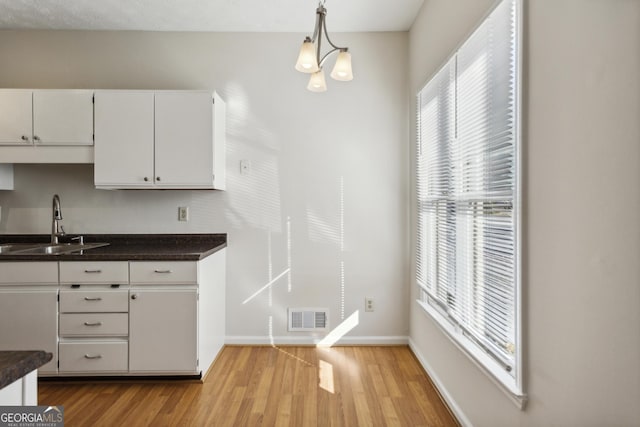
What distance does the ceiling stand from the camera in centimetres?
274

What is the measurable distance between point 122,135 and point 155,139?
0.24 meters

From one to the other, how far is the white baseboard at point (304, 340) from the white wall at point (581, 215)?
64.6 inches

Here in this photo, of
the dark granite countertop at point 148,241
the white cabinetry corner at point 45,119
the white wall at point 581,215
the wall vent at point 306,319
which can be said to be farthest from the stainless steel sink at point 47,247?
the white wall at point 581,215

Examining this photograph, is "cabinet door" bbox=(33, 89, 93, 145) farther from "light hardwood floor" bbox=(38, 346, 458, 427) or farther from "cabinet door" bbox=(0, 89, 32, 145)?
"light hardwood floor" bbox=(38, 346, 458, 427)

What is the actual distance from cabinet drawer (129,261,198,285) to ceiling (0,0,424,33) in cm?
186

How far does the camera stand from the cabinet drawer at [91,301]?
2.49 m

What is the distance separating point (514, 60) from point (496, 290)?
3.07ft

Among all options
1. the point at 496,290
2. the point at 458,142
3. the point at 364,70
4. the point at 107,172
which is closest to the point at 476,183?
the point at 458,142

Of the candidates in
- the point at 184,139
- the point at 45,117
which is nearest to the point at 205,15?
the point at 184,139

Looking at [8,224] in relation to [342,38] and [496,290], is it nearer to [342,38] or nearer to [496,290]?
[342,38]

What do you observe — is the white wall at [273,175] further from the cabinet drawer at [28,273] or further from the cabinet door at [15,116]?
the cabinet drawer at [28,273]

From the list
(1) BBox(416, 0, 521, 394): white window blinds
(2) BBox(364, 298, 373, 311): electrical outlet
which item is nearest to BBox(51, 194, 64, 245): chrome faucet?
(2) BBox(364, 298, 373, 311): electrical outlet

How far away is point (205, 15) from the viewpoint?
290 cm

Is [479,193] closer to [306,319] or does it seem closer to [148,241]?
[306,319]
